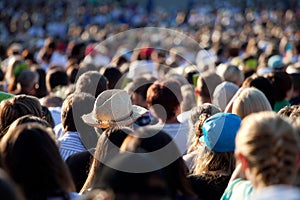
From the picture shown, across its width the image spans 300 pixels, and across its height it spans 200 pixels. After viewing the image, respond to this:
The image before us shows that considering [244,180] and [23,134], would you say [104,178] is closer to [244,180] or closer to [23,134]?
[23,134]

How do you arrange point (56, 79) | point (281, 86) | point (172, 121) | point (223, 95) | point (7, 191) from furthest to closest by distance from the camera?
point (56, 79) → point (281, 86) → point (223, 95) → point (172, 121) → point (7, 191)

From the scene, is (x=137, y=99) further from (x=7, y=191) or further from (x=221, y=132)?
(x=7, y=191)

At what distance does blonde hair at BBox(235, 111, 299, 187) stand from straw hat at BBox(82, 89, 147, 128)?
2.31m

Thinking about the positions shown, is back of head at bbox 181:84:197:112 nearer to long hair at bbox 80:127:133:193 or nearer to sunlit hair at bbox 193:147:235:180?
sunlit hair at bbox 193:147:235:180

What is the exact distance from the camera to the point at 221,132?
190 inches

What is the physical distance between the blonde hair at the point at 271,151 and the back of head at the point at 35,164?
80 centimetres

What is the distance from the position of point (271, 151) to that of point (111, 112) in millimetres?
2491

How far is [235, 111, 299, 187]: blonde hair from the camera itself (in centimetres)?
334

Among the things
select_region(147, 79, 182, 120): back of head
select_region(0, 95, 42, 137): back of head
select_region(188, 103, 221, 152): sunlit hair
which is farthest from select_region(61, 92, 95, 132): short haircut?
select_region(188, 103, 221, 152): sunlit hair

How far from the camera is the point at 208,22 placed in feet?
120

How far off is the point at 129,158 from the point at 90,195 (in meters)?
0.31

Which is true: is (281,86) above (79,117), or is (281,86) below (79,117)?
below

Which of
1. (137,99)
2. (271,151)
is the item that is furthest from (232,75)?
(271,151)

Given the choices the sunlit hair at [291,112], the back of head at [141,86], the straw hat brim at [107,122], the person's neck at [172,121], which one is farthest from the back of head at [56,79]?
the sunlit hair at [291,112]
